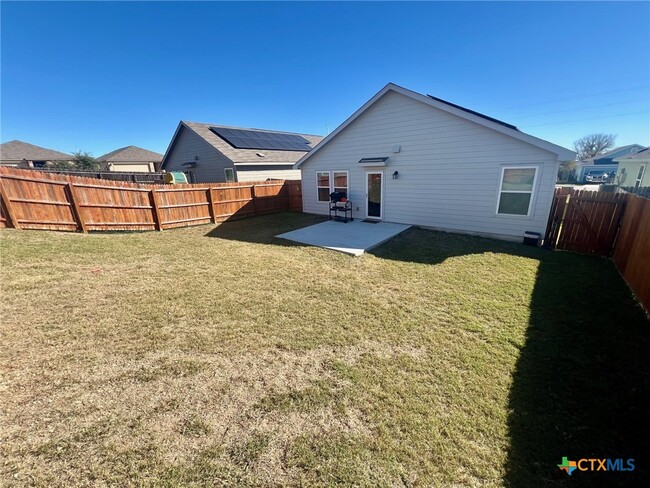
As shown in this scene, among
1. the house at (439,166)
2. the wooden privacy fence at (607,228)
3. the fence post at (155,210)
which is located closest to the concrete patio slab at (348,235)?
the house at (439,166)

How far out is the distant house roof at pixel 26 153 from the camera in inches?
1095

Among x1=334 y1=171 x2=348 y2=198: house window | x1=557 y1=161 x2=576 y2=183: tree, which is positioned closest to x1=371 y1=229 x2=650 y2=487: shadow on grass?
x1=334 y1=171 x2=348 y2=198: house window

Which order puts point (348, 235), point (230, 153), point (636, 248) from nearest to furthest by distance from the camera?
point (636, 248), point (348, 235), point (230, 153)

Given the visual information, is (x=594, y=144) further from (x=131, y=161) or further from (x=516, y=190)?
(x=131, y=161)

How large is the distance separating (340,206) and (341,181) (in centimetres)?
111

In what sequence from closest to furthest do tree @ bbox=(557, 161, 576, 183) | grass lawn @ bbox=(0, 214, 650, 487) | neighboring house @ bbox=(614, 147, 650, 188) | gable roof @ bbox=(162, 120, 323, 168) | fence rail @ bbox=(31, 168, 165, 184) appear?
grass lawn @ bbox=(0, 214, 650, 487) → gable roof @ bbox=(162, 120, 323, 168) → fence rail @ bbox=(31, 168, 165, 184) → neighboring house @ bbox=(614, 147, 650, 188) → tree @ bbox=(557, 161, 576, 183)

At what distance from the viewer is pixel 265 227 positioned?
1032 cm

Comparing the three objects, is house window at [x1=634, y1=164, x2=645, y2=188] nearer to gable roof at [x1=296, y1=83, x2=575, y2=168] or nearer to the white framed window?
gable roof at [x1=296, y1=83, x2=575, y2=168]

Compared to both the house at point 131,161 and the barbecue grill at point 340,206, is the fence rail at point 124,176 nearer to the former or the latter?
the barbecue grill at point 340,206

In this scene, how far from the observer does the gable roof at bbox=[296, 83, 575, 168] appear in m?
6.72

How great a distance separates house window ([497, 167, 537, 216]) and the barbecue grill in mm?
5429

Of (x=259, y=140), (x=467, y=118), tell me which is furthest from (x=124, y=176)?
(x=467, y=118)

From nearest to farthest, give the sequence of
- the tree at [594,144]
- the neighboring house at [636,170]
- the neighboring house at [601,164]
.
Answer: the neighboring house at [636,170] → the neighboring house at [601,164] → the tree at [594,144]

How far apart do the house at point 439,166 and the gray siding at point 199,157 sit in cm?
793
